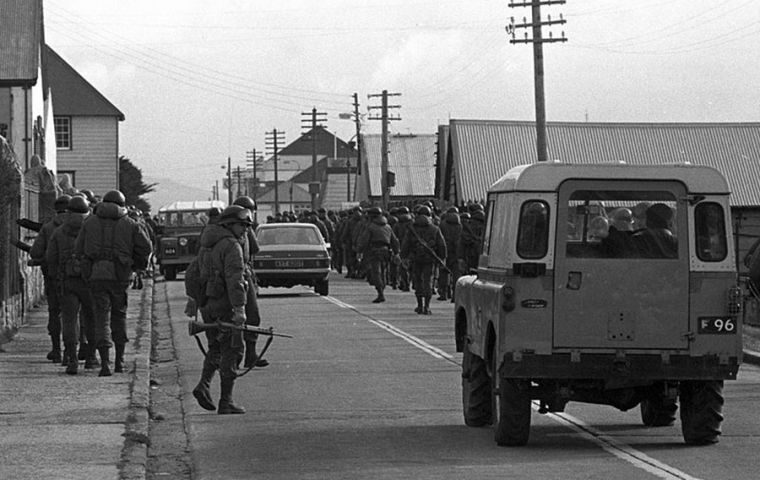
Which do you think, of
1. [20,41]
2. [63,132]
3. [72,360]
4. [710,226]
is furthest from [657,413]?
[63,132]

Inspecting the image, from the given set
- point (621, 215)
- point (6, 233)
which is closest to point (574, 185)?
point (621, 215)

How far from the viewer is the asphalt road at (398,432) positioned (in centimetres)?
1041

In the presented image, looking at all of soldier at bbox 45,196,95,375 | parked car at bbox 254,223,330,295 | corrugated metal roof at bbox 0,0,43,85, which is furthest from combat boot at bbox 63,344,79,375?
corrugated metal roof at bbox 0,0,43,85

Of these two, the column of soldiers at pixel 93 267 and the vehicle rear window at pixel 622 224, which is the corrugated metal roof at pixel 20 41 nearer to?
the column of soldiers at pixel 93 267

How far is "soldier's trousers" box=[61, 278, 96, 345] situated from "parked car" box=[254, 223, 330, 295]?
15.4m

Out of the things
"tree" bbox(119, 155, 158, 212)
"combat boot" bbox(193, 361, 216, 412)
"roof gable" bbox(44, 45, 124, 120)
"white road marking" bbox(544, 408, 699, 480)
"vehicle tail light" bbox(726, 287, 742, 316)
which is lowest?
"white road marking" bbox(544, 408, 699, 480)

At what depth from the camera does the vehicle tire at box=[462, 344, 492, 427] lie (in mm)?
12352

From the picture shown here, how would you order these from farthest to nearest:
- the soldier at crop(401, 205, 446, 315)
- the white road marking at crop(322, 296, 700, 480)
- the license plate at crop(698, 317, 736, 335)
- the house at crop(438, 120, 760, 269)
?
the house at crop(438, 120, 760, 269)
the soldier at crop(401, 205, 446, 315)
the license plate at crop(698, 317, 736, 335)
the white road marking at crop(322, 296, 700, 480)

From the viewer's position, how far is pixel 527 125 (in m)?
70.4

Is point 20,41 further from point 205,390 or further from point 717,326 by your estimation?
point 717,326

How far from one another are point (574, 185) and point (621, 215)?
16.1 inches

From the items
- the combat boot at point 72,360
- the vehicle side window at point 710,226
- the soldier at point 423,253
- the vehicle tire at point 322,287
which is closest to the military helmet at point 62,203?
the combat boot at point 72,360

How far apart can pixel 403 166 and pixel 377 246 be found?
6752 centimetres

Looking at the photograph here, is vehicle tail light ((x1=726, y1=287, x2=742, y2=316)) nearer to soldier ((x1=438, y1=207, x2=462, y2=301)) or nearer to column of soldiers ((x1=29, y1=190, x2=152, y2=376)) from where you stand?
column of soldiers ((x1=29, y1=190, x2=152, y2=376))
